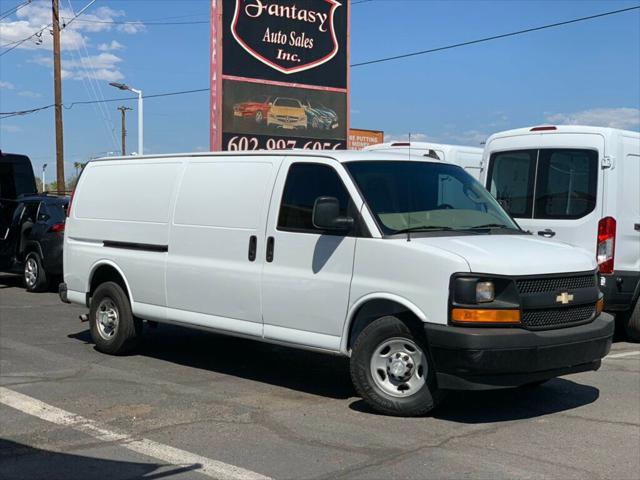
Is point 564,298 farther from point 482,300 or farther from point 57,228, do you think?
point 57,228

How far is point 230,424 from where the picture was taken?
5.80 metres

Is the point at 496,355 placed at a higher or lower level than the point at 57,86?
lower

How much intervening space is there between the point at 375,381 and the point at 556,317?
147 centimetres

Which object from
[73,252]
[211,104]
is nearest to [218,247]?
[73,252]

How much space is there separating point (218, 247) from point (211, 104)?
6338mm

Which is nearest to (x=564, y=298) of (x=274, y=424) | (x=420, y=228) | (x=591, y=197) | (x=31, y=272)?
(x=420, y=228)

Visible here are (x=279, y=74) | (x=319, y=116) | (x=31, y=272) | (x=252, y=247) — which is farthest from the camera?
(x=31, y=272)

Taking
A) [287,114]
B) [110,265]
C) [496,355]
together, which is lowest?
[496,355]

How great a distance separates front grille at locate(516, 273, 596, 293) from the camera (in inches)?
222

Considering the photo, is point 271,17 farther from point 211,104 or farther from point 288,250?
point 288,250

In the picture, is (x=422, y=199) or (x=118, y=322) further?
(x=118, y=322)

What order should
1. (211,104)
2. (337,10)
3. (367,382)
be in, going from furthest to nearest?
(337,10), (211,104), (367,382)

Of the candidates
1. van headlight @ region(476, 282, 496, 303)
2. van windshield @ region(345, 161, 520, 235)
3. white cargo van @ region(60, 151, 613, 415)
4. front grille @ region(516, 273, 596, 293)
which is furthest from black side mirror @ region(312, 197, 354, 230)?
front grille @ region(516, 273, 596, 293)

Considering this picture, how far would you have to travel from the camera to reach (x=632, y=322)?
32.6 feet
